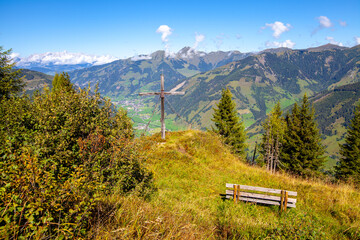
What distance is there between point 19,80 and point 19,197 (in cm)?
2591

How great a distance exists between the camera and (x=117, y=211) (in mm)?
4641

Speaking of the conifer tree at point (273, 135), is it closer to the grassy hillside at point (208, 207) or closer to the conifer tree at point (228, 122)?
the conifer tree at point (228, 122)

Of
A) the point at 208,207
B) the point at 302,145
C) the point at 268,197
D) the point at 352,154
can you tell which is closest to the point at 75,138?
the point at 208,207

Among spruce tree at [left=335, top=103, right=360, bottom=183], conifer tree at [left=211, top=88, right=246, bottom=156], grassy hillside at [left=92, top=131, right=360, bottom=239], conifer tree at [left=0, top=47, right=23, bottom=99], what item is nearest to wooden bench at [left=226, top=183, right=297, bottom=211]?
grassy hillside at [left=92, top=131, right=360, bottom=239]

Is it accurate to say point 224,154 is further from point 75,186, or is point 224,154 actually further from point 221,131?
point 75,186

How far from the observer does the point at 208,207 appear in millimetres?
10305

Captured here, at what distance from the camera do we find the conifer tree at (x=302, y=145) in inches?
1548

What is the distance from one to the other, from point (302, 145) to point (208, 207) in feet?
124

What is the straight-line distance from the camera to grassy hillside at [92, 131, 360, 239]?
177 inches

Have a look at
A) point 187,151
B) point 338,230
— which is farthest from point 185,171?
point 338,230

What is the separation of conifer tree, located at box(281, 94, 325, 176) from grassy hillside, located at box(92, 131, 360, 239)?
24325mm

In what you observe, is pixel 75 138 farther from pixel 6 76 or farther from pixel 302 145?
pixel 302 145

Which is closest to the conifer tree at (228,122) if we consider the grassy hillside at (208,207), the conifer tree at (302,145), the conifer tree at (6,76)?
the conifer tree at (302,145)

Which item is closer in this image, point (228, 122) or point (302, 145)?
point (302, 145)
